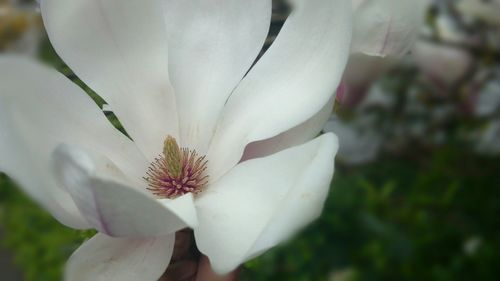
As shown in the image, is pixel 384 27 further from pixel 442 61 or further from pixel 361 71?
pixel 442 61

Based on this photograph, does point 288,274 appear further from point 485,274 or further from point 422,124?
point 422,124

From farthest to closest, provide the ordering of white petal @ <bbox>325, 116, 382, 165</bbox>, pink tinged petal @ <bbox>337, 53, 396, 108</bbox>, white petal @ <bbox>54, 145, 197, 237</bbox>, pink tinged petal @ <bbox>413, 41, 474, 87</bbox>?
white petal @ <bbox>325, 116, 382, 165</bbox>, pink tinged petal @ <bbox>413, 41, 474, 87</bbox>, pink tinged petal @ <bbox>337, 53, 396, 108</bbox>, white petal @ <bbox>54, 145, 197, 237</bbox>

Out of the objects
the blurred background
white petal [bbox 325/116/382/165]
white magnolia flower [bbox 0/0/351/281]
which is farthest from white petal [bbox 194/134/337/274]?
white petal [bbox 325/116/382/165]

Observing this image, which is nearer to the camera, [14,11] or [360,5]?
[360,5]

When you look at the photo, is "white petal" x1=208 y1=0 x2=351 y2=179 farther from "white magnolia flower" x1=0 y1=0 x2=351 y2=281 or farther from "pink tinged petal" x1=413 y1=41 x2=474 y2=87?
"pink tinged petal" x1=413 y1=41 x2=474 y2=87

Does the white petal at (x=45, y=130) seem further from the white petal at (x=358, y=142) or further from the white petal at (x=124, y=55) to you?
the white petal at (x=358, y=142)

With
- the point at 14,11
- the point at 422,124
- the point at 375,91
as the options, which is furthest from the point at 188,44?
the point at 422,124
